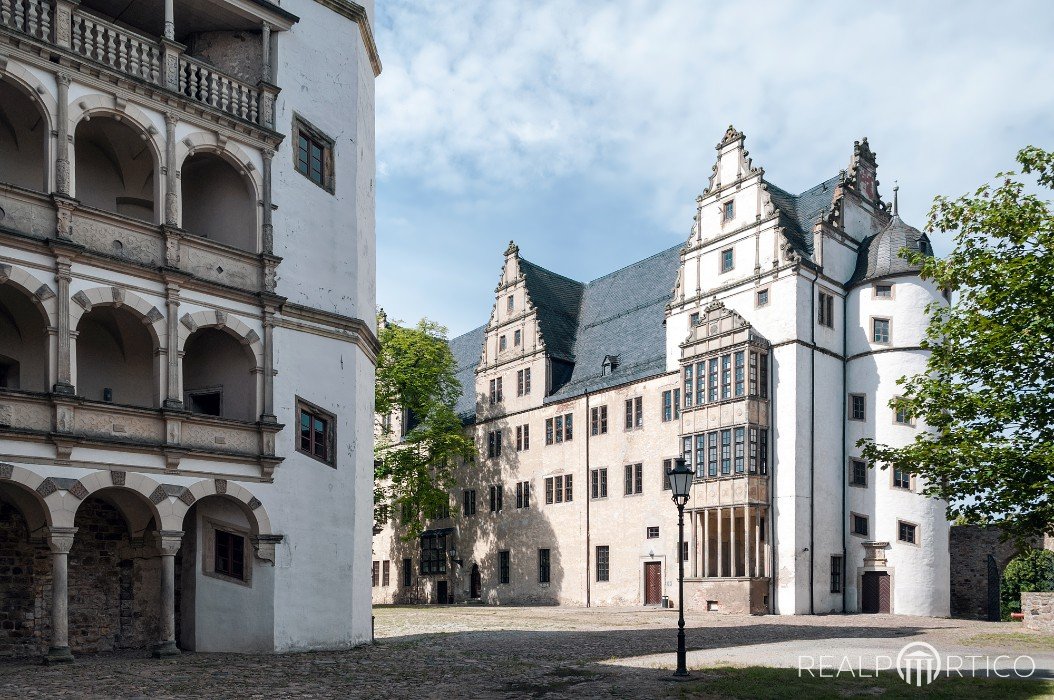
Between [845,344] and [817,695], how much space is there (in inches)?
1128

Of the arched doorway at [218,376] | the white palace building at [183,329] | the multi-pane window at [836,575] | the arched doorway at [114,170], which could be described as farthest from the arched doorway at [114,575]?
the multi-pane window at [836,575]

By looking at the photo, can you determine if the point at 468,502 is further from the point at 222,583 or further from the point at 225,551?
the point at 222,583

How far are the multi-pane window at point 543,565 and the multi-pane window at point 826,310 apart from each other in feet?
58.2

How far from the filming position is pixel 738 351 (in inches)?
1564

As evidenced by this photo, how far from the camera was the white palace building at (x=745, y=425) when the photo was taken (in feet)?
126

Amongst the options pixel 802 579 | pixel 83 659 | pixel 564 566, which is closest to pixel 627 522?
pixel 564 566

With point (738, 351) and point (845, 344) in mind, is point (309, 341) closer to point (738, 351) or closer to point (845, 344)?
point (738, 351)

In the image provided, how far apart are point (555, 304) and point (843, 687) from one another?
39.6m

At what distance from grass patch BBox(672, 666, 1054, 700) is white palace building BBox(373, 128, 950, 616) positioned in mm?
22484

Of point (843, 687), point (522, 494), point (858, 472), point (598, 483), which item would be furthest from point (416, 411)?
point (843, 687)

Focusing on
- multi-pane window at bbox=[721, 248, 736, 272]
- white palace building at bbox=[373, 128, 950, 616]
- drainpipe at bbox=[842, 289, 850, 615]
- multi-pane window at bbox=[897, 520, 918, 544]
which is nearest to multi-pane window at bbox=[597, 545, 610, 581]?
white palace building at bbox=[373, 128, 950, 616]

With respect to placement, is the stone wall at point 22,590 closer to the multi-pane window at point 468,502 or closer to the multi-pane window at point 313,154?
the multi-pane window at point 313,154

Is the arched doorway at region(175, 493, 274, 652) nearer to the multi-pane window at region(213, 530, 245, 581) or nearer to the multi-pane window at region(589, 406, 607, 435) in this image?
the multi-pane window at region(213, 530, 245, 581)

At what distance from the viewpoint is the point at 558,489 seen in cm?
4884
